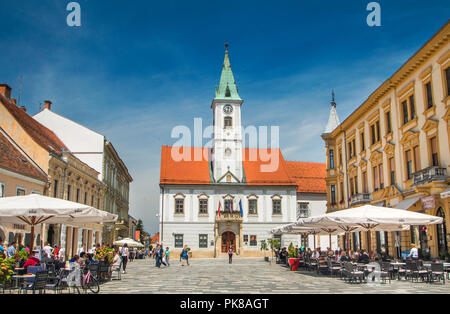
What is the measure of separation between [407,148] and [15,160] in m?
23.8

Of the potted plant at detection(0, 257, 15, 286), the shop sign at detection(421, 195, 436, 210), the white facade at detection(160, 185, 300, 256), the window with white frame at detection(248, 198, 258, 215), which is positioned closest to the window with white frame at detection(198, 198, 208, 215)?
the white facade at detection(160, 185, 300, 256)

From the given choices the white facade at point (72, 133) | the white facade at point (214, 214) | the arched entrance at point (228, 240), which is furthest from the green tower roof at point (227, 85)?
the white facade at point (72, 133)

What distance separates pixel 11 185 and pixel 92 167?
1774 cm

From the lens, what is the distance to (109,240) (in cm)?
4769

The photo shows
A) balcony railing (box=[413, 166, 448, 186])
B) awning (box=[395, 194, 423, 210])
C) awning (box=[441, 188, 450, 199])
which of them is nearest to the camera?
awning (box=[441, 188, 450, 199])

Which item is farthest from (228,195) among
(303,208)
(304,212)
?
(304,212)

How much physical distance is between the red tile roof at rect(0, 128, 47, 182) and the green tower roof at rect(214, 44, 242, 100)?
3571 cm

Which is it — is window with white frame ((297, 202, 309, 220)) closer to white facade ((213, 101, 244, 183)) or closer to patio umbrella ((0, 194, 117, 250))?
white facade ((213, 101, 244, 183))

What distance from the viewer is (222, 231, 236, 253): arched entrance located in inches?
2041

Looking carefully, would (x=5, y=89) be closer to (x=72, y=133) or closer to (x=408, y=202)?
(x=72, y=133)

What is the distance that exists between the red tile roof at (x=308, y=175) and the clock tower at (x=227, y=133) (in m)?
8.38

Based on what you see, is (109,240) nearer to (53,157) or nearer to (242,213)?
(242,213)

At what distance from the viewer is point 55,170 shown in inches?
1124
